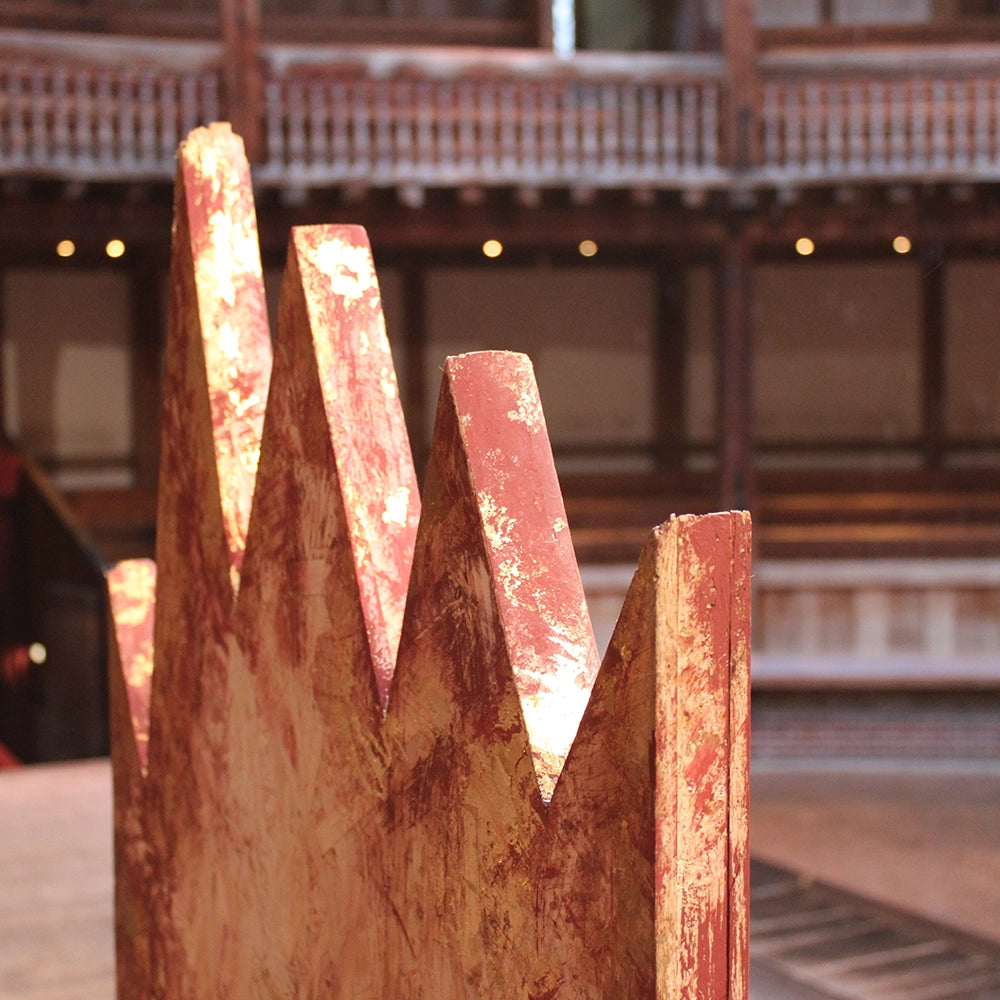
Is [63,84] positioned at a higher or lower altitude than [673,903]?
higher

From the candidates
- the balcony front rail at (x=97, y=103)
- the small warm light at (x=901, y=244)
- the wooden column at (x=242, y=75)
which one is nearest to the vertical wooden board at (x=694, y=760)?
the balcony front rail at (x=97, y=103)

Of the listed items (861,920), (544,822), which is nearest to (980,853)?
(861,920)

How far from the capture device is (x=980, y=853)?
726 cm

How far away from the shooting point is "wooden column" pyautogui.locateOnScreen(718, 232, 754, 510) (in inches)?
378

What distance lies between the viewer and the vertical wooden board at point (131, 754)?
5.66 feet

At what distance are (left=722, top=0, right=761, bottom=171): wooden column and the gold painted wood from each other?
25.9ft

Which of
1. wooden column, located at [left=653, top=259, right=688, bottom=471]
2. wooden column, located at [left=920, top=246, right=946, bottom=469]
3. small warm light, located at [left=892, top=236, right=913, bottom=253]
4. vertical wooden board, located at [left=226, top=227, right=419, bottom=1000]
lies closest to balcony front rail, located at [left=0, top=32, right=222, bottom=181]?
wooden column, located at [left=653, top=259, right=688, bottom=471]

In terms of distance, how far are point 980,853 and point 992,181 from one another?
4408 mm

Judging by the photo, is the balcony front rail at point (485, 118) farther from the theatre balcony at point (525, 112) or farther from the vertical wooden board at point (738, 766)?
the vertical wooden board at point (738, 766)

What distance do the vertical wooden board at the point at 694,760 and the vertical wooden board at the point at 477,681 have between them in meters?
0.13

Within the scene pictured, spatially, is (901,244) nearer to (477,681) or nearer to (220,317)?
(220,317)

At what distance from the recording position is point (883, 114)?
893 cm

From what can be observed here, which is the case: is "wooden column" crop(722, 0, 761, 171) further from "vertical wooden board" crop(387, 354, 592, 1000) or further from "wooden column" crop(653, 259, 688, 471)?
"vertical wooden board" crop(387, 354, 592, 1000)

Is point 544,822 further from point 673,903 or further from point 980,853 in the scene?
point 980,853
